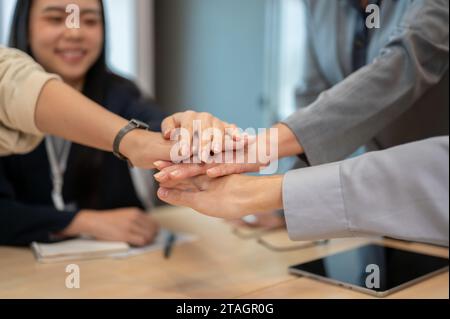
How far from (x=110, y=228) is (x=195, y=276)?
239 millimetres

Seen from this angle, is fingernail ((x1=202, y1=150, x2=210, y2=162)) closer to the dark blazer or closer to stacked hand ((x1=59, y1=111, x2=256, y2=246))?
stacked hand ((x1=59, y1=111, x2=256, y2=246))

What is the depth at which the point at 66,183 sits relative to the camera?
46.6 inches

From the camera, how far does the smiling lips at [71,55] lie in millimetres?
910

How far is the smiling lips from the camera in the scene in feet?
2.98

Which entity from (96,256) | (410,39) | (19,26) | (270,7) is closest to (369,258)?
(410,39)

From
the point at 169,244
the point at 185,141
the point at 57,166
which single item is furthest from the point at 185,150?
the point at 57,166

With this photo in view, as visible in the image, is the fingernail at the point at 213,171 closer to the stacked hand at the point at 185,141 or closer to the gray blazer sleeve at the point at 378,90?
the stacked hand at the point at 185,141

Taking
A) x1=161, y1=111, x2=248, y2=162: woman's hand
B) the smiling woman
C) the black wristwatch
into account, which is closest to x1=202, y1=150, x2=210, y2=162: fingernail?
x1=161, y1=111, x2=248, y2=162: woman's hand

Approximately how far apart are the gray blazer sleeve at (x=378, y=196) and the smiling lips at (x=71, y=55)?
1.48 feet

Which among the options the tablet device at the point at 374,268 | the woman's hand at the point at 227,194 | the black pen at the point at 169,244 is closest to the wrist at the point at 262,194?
the woman's hand at the point at 227,194

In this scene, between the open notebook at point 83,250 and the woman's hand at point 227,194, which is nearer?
the woman's hand at point 227,194

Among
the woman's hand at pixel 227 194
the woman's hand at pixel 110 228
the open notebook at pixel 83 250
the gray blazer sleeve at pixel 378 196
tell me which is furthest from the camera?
the woman's hand at pixel 110 228

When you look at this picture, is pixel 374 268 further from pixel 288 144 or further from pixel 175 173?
pixel 175 173
